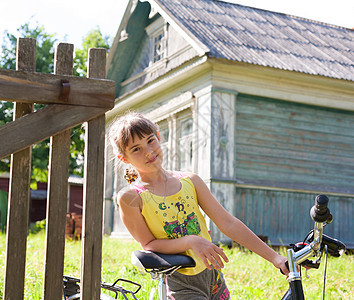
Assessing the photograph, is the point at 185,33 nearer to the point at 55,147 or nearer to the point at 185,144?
the point at 185,144

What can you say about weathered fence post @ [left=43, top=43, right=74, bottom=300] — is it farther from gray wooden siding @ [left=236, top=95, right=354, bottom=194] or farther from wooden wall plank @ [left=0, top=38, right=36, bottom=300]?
gray wooden siding @ [left=236, top=95, right=354, bottom=194]

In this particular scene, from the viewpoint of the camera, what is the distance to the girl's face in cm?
238

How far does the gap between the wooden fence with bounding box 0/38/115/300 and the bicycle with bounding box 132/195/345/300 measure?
59 cm

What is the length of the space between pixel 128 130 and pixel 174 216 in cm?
44

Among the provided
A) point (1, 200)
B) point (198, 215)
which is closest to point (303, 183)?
point (198, 215)

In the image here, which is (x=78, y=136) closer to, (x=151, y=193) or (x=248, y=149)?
(x=248, y=149)

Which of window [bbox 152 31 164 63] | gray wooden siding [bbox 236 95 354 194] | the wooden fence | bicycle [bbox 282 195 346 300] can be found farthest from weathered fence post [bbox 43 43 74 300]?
window [bbox 152 31 164 63]

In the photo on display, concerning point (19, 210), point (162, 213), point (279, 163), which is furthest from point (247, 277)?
point (279, 163)

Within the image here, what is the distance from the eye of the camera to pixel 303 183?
10.5 m

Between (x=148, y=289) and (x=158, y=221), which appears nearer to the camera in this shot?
(x=158, y=221)

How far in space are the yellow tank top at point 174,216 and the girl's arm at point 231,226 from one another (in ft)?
0.21

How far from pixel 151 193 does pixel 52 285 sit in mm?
642

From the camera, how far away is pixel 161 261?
2.00 meters

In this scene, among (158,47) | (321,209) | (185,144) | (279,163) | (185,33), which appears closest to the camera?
(321,209)
